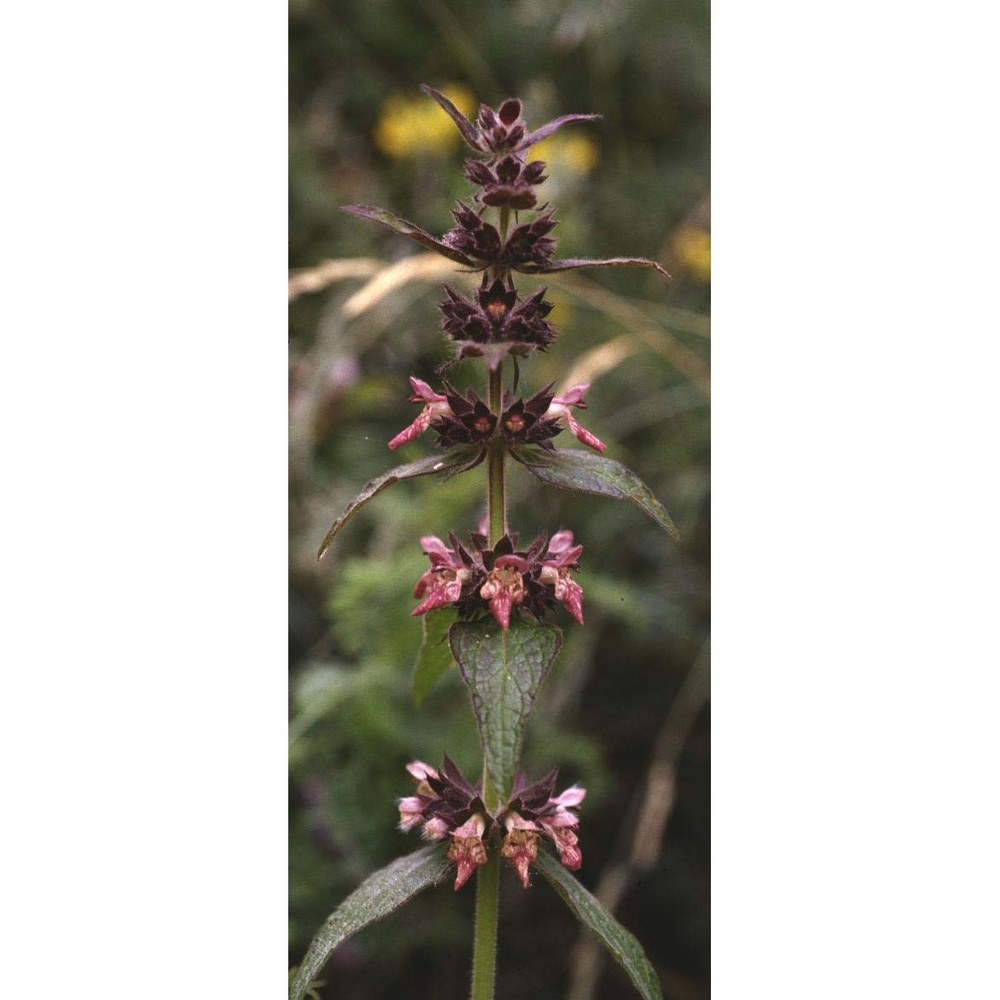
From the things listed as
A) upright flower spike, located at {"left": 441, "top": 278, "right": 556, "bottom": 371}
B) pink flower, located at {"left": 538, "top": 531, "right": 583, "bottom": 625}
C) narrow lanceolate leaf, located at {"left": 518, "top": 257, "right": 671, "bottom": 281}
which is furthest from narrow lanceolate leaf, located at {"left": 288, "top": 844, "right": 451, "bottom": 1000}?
narrow lanceolate leaf, located at {"left": 518, "top": 257, "right": 671, "bottom": 281}

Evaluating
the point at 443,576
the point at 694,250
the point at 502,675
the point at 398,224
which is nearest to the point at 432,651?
the point at 443,576

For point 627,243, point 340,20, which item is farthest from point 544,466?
point 340,20

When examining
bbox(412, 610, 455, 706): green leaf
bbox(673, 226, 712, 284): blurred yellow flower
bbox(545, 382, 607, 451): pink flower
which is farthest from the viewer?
bbox(673, 226, 712, 284): blurred yellow flower

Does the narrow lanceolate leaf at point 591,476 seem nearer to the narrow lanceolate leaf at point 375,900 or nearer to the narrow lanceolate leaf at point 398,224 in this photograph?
the narrow lanceolate leaf at point 398,224

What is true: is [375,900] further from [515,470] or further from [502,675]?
[515,470]

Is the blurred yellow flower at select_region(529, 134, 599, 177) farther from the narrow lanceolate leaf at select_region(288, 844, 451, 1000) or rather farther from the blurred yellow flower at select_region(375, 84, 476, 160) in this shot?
the narrow lanceolate leaf at select_region(288, 844, 451, 1000)

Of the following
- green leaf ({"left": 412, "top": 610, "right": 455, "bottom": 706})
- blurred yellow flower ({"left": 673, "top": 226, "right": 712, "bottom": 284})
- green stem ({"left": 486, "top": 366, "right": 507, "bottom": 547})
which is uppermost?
blurred yellow flower ({"left": 673, "top": 226, "right": 712, "bottom": 284})

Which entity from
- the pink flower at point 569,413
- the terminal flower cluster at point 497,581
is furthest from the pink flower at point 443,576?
the pink flower at point 569,413
